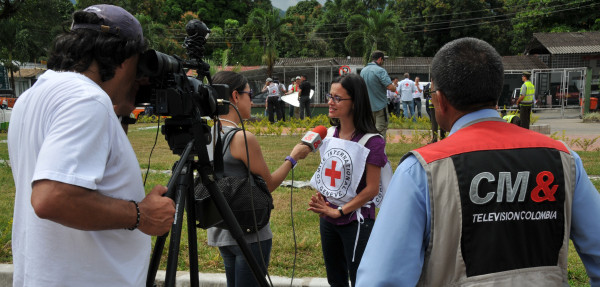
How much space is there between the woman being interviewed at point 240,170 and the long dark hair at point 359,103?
395 mm

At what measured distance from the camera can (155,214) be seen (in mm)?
1738

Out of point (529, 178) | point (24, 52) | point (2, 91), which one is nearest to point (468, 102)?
point (529, 178)

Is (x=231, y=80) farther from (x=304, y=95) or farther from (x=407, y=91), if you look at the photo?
(x=407, y=91)

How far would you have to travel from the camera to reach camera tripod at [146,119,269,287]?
2.03 meters

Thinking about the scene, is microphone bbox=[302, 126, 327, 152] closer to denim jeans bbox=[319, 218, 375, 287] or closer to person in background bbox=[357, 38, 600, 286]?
denim jeans bbox=[319, 218, 375, 287]

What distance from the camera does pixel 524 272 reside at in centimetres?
151

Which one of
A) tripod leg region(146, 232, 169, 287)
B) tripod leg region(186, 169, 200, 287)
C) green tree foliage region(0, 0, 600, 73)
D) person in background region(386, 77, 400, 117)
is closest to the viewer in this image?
tripod leg region(146, 232, 169, 287)

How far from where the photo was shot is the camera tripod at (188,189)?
2.03m

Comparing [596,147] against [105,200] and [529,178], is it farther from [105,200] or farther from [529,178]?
[105,200]

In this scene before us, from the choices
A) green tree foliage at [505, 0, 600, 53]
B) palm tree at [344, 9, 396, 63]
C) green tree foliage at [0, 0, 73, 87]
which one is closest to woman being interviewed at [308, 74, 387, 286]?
green tree foliage at [0, 0, 73, 87]

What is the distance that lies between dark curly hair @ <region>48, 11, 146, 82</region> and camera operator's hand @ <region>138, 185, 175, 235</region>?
0.45 m

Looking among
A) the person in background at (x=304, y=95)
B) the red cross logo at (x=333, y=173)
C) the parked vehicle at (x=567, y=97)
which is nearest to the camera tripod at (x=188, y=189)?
the red cross logo at (x=333, y=173)

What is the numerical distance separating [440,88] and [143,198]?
1.06 meters

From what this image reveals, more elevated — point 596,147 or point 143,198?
point 143,198
